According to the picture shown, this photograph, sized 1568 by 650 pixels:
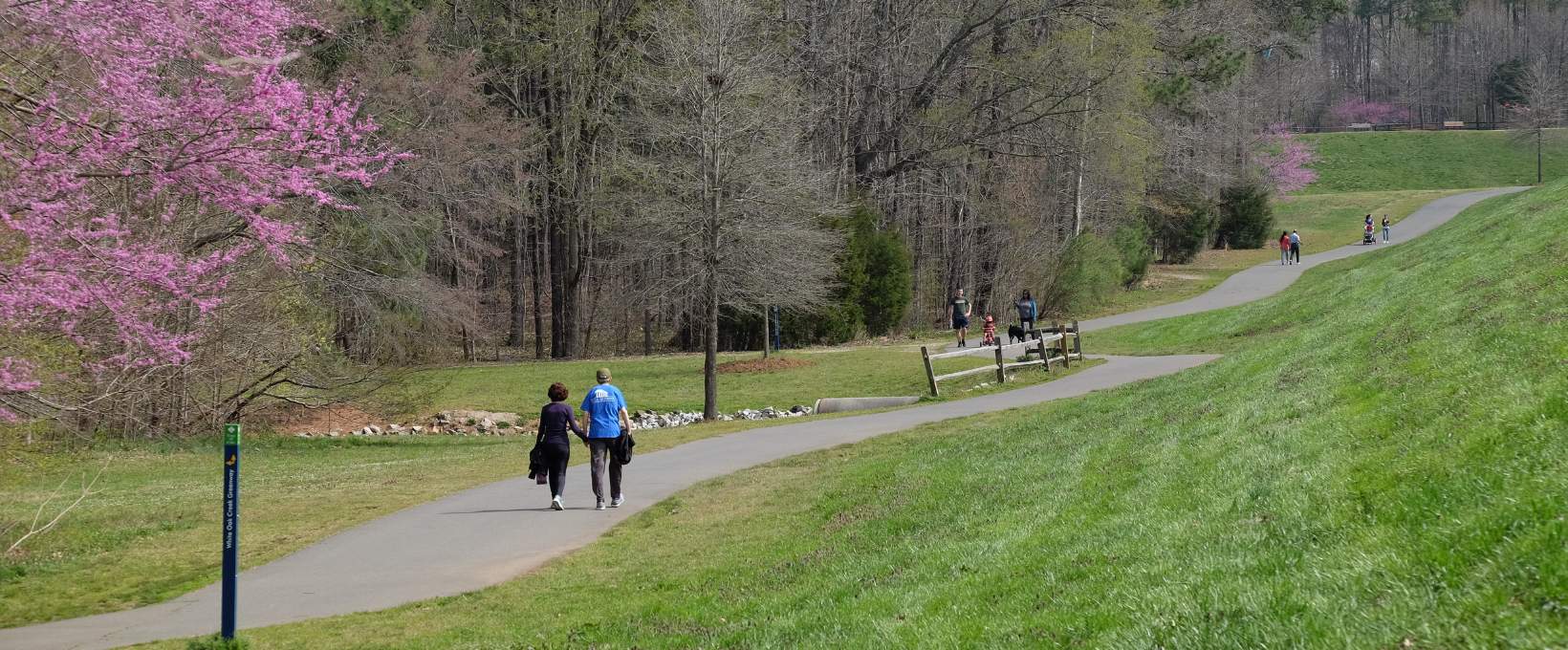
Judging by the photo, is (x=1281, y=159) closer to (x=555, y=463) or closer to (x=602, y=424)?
(x=602, y=424)

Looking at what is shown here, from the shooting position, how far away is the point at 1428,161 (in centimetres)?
9619

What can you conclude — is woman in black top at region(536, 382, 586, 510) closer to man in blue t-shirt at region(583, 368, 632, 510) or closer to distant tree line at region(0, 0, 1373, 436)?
man in blue t-shirt at region(583, 368, 632, 510)

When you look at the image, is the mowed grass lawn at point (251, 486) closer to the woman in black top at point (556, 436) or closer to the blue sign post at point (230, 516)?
the woman in black top at point (556, 436)

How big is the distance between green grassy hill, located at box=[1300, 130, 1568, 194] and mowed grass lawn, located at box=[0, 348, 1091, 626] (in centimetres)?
7046

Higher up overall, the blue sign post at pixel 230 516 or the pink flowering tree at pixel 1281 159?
the pink flowering tree at pixel 1281 159

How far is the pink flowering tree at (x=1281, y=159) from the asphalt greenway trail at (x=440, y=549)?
54920mm

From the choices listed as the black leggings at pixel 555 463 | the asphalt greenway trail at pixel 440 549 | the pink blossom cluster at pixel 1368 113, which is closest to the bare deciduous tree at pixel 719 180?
the asphalt greenway trail at pixel 440 549

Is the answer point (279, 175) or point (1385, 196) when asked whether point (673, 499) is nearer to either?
point (279, 175)

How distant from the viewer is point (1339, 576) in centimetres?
565

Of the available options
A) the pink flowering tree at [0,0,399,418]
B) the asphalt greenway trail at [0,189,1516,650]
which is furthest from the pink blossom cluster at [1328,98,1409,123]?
the pink flowering tree at [0,0,399,418]

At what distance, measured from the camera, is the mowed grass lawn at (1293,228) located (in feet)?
161

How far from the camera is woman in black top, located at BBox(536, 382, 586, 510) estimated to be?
1470 centimetres

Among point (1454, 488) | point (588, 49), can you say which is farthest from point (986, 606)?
point (588, 49)

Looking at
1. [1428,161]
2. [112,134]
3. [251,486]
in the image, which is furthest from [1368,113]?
[112,134]
